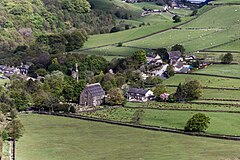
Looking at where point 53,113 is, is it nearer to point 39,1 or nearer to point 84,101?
point 84,101

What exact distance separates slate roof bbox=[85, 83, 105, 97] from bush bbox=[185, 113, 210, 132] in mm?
19971

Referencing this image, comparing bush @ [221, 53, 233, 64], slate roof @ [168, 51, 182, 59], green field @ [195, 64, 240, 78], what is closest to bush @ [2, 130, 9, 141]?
green field @ [195, 64, 240, 78]

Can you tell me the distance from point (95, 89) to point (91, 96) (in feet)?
5.86

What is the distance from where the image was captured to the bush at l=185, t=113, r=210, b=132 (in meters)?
60.8

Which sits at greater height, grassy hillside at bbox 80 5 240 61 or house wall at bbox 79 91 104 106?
grassy hillside at bbox 80 5 240 61

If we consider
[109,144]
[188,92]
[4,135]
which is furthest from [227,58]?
[4,135]

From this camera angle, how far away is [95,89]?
261 feet

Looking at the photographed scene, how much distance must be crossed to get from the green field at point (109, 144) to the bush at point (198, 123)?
4.93 ft

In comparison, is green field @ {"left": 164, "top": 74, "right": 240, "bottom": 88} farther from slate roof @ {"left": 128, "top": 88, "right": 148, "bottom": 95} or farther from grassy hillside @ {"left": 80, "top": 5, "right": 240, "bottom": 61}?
grassy hillside @ {"left": 80, "top": 5, "right": 240, "bottom": 61}

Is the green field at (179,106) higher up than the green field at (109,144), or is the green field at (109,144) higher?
the green field at (179,106)

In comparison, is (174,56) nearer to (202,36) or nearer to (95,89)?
(202,36)

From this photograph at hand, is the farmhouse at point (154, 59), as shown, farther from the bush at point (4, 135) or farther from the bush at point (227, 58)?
the bush at point (4, 135)

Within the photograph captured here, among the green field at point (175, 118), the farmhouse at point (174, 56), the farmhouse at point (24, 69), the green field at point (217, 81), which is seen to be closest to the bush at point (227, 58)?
the green field at point (217, 81)

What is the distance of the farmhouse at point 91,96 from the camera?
78.2m
